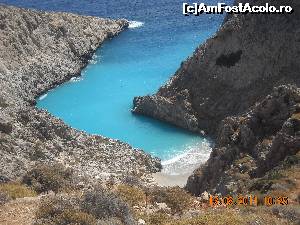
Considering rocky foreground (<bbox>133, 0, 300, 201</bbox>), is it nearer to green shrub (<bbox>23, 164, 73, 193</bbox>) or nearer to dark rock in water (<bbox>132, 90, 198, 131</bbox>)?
dark rock in water (<bbox>132, 90, 198, 131</bbox>)

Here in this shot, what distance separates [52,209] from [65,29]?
6432cm

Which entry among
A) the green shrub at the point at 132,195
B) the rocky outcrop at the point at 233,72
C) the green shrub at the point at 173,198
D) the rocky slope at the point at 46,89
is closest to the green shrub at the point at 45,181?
the green shrub at the point at 132,195

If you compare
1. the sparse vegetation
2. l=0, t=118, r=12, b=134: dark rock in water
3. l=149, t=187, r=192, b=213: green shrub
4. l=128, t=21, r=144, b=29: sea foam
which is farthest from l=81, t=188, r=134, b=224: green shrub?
l=128, t=21, r=144, b=29: sea foam

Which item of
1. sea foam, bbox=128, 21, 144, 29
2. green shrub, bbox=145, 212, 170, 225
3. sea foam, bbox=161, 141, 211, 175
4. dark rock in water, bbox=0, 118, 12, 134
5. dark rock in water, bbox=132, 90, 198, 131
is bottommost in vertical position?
sea foam, bbox=161, 141, 211, 175

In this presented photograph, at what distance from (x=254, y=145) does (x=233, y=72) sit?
951 inches

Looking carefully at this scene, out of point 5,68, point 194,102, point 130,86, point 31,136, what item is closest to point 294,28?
point 194,102

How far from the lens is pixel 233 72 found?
54250 millimetres

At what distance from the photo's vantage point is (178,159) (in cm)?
4806

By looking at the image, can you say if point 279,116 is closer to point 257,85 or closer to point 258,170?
point 258,170

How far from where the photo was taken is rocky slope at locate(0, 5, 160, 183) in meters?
42.6

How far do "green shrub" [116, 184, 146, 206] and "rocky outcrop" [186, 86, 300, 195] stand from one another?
5.44 metres

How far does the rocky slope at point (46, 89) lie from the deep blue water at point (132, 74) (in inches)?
94.4

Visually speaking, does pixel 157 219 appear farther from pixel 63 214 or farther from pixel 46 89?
pixel 46 89
